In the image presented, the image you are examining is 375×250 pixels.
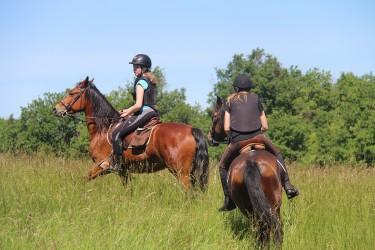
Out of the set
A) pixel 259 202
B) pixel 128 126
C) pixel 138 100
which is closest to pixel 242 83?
pixel 259 202

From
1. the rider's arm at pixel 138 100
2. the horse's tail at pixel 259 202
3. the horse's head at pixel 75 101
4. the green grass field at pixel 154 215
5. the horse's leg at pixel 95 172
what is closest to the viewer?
the green grass field at pixel 154 215

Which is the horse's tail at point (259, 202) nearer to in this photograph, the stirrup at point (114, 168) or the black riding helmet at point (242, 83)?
the black riding helmet at point (242, 83)

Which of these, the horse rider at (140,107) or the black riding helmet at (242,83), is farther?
the horse rider at (140,107)

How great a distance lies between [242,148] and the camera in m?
5.81

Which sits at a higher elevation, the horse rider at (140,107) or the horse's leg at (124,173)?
the horse rider at (140,107)

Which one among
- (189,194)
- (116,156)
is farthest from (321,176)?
(116,156)

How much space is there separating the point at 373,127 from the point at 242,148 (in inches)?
1714

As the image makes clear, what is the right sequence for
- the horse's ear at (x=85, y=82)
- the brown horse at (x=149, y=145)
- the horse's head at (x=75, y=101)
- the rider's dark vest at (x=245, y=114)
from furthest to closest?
the horse's head at (x=75, y=101) < the horse's ear at (x=85, y=82) < the brown horse at (x=149, y=145) < the rider's dark vest at (x=245, y=114)

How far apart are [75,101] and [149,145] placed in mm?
2199

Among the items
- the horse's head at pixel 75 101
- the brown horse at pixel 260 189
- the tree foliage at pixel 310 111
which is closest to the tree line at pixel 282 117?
the tree foliage at pixel 310 111

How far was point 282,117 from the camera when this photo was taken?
49.0m

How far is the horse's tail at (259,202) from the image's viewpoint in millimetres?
5141

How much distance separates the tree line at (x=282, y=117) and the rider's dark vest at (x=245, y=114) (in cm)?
3290

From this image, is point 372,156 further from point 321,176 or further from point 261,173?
point 261,173
